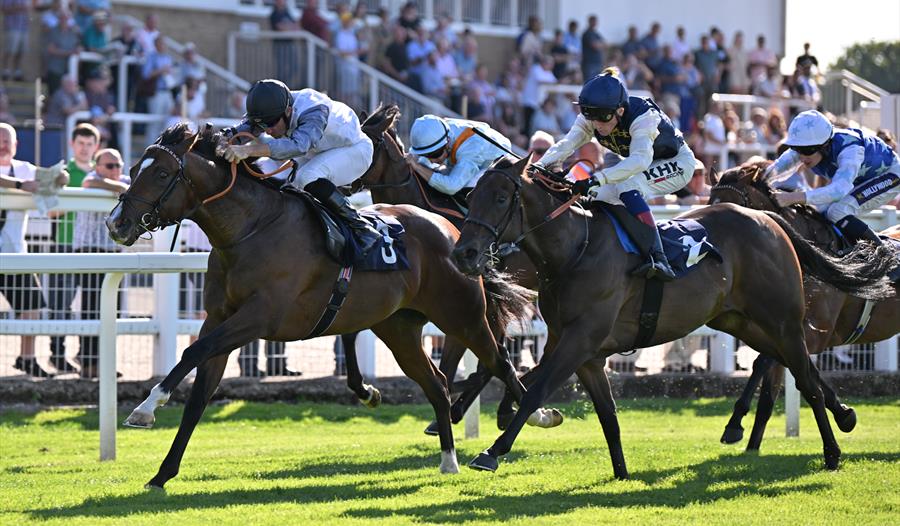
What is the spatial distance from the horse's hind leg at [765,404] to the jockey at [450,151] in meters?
2.22

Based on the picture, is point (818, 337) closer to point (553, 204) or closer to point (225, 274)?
point (553, 204)

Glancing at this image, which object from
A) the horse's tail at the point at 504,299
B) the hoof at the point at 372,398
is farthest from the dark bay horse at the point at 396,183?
the horse's tail at the point at 504,299

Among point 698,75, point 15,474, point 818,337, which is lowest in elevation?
point 15,474

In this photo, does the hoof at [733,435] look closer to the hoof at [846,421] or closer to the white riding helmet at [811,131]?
the hoof at [846,421]

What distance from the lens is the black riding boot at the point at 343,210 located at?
773 centimetres

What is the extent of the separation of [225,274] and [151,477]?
1101 mm

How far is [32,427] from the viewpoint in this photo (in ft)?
32.5

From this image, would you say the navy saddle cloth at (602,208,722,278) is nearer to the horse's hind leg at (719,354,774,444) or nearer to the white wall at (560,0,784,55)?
the horse's hind leg at (719,354,774,444)

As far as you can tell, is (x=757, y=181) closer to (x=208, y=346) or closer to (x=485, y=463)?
(x=485, y=463)

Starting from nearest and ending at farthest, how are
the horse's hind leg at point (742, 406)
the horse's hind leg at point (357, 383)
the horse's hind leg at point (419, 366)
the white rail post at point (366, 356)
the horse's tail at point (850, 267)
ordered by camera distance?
the horse's hind leg at point (419, 366)
the horse's tail at point (850, 267)
the horse's hind leg at point (357, 383)
the horse's hind leg at point (742, 406)
the white rail post at point (366, 356)

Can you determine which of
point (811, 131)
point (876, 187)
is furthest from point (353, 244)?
point (876, 187)

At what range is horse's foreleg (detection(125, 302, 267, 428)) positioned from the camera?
264 inches

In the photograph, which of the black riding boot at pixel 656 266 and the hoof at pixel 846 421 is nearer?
the black riding boot at pixel 656 266

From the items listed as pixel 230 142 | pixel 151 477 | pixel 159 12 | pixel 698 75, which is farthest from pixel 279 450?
pixel 698 75
